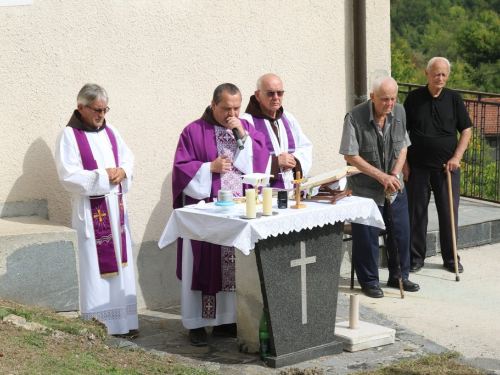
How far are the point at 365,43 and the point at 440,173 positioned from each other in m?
1.43

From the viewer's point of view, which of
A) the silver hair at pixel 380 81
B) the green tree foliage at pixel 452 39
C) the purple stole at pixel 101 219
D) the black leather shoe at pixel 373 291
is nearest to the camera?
the purple stole at pixel 101 219

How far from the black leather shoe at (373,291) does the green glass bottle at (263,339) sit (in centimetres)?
198

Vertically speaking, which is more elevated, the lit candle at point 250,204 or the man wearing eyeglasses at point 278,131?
the man wearing eyeglasses at point 278,131

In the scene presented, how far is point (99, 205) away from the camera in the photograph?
6.43m

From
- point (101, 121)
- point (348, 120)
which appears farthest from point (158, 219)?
point (348, 120)

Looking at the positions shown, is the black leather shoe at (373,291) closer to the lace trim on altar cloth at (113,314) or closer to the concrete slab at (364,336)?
the concrete slab at (364,336)

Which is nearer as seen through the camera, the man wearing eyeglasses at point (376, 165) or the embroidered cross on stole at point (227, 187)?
the embroidered cross on stole at point (227, 187)

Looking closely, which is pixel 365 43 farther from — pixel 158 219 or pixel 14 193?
pixel 14 193

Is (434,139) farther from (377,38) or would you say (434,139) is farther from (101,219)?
(101,219)

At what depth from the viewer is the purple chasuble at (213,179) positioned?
21.2 ft

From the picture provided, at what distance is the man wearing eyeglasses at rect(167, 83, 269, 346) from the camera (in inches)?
252

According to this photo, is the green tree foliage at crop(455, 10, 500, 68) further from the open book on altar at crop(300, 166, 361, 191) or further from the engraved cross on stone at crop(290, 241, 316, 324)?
the engraved cross on stone at crop(290, 241, 316, 324)

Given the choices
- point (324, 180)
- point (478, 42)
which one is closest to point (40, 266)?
→ point (324, 180)

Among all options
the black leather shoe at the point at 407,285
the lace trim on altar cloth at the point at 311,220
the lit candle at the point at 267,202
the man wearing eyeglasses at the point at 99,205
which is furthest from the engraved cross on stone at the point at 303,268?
the black leather shoe at the point at 407,285
